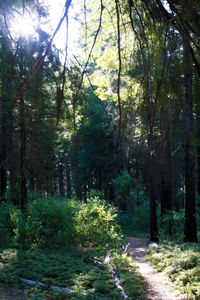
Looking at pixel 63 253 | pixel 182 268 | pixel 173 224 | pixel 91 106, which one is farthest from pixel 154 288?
pixel 173 224

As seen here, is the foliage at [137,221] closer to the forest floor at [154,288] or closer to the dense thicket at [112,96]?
the dense thicket at [112,96]

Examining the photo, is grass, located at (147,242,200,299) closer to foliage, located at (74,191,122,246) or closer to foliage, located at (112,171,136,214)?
foliage, located at (74,191,122,246)

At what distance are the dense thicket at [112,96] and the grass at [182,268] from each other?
2896 millimetres

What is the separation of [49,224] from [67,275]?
368 centimetres

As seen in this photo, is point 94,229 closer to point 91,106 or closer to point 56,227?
point 56,227

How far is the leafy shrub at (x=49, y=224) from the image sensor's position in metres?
8.96

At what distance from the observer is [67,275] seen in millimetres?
5926

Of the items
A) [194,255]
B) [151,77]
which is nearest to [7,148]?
[194,255]

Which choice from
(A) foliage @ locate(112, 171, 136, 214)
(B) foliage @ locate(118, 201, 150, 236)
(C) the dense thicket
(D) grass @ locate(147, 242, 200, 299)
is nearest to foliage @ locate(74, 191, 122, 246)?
(D) grass @ locate(147, 242, 200, 299)

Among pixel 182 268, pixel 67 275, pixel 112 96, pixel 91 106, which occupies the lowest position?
pixel 182 268

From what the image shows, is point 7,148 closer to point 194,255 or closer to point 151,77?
point 194,255

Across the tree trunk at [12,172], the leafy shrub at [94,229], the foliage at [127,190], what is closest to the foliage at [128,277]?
the leafy shrub at [94,229]

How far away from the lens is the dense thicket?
2.04 m

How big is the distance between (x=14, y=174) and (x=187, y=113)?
900cm
